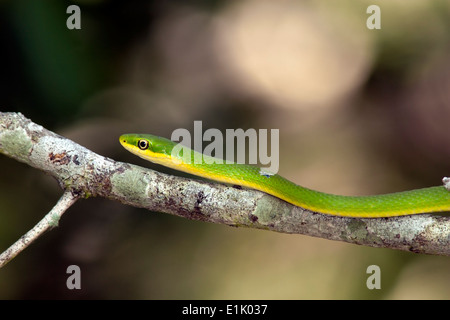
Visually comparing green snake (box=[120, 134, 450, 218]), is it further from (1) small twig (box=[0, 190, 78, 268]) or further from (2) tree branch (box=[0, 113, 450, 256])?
(1) small twig (box=[0, 190, 78, 268])

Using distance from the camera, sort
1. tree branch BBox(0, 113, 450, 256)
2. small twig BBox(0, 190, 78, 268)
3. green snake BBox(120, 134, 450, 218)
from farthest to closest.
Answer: green snake BBox(120, 134, 450, 218), tree branch BBox(0, 113, 450, 256), small twig BBox(0, 190, 78, 268)

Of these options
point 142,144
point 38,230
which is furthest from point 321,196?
point 38,230

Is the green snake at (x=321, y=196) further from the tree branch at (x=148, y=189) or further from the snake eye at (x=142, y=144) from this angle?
the snake eye at (x=142, y=144)

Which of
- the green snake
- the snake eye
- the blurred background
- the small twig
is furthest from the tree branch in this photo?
the blurred background

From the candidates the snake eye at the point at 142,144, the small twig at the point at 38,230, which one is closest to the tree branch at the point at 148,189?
the small twig at the point at 38,230

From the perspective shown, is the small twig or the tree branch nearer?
the small twig

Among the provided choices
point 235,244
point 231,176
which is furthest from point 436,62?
point 231,176

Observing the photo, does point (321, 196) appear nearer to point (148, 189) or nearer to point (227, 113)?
point (148, 189)
